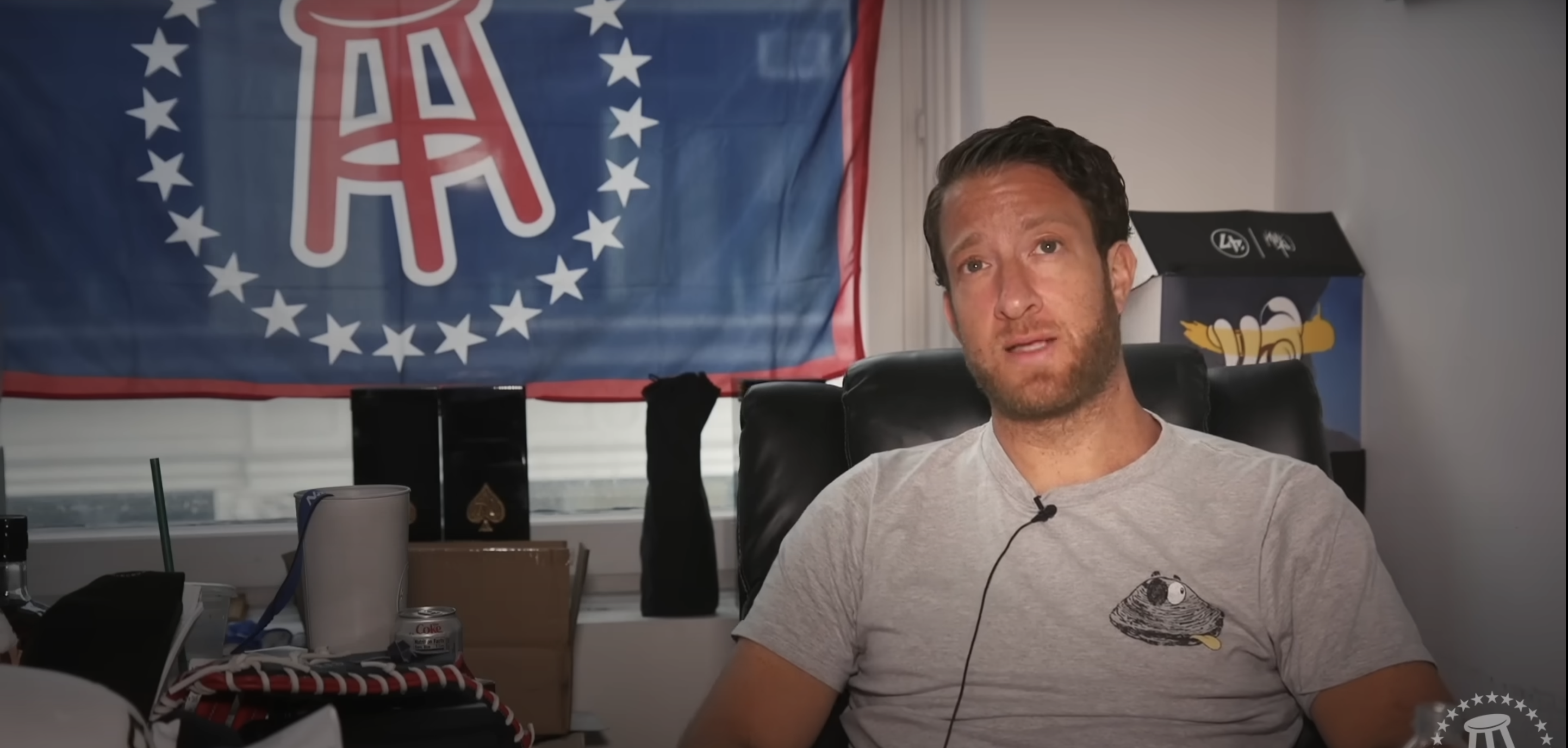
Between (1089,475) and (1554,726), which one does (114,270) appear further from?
(1554,726)

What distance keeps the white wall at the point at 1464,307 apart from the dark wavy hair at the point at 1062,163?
63 cm

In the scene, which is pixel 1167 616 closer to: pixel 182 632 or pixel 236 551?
pixel 182 632

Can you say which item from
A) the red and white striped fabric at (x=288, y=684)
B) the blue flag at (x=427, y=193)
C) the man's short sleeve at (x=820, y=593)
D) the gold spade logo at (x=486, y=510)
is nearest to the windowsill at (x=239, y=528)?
the blue flag at (x=427, y=193)

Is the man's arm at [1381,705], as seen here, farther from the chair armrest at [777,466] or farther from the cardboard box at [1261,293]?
the cardboard box at [1261,293]

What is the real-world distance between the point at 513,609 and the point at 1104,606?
2.77ft

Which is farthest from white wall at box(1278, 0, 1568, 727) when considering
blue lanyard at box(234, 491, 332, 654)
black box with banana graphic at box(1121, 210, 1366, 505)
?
blue lanyard at box(234, 491, 332, 654)

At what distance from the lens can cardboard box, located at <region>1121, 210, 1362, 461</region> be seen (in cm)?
182

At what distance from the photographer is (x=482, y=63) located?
214 centimetres

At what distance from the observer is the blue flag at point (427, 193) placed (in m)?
2.06

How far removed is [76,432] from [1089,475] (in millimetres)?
1945

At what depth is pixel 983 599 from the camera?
1177mm

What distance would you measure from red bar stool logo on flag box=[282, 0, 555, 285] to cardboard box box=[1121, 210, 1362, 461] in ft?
3.70

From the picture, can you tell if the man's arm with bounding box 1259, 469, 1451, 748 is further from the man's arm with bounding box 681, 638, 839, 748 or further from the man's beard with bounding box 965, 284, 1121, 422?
the man's arm with bounding box 681, 638, 839, 748

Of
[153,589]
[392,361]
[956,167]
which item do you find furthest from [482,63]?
[153,589]
